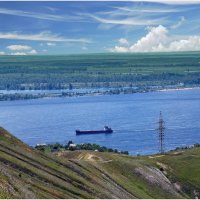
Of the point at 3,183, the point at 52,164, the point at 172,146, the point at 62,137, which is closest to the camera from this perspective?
the point at 3,183

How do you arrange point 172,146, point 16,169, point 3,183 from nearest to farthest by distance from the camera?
point 3,183 → point 16,169 → point 172,146

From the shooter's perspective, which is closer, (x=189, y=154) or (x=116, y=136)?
(x=189, y=154)

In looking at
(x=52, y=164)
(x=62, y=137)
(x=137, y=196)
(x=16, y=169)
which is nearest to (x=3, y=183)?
(x=16, y=169)

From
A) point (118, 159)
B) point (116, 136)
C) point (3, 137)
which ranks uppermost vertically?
point (3, 137)

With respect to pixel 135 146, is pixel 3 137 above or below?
above

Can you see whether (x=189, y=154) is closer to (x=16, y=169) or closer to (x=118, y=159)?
(x=118, y=159)

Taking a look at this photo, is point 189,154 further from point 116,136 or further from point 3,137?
point 116,136
